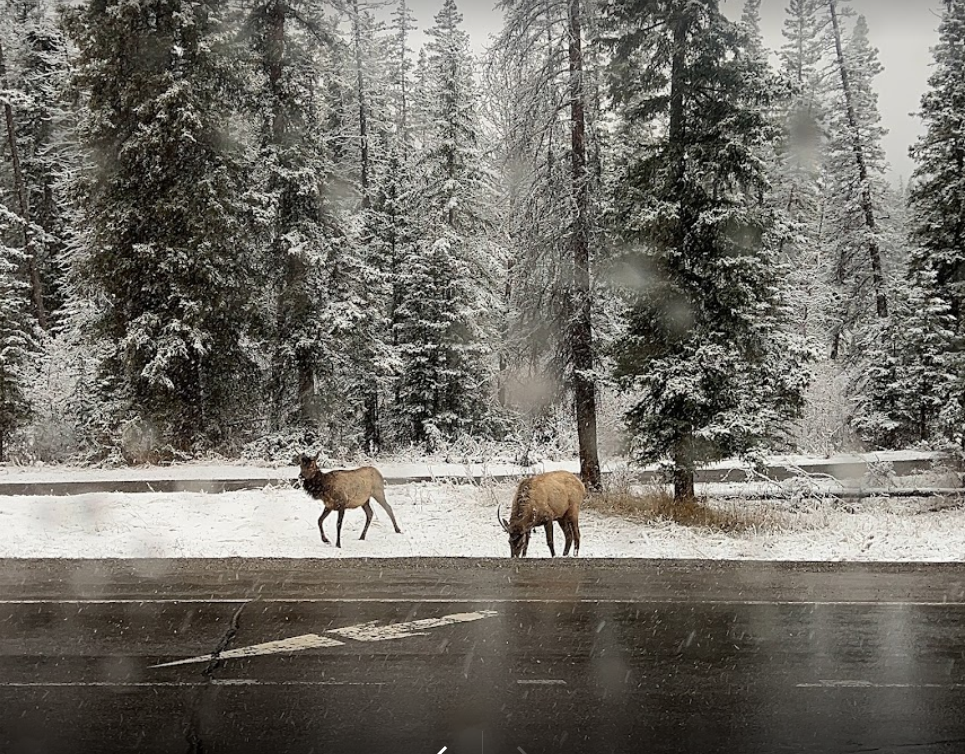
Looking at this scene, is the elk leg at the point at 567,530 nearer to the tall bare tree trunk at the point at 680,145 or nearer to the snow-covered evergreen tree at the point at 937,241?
the tall bare tree trunk at the point at 680,145

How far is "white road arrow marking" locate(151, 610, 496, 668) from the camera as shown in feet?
26.1

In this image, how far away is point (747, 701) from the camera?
671 cm

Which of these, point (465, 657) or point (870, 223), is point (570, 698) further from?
point (870, 223)

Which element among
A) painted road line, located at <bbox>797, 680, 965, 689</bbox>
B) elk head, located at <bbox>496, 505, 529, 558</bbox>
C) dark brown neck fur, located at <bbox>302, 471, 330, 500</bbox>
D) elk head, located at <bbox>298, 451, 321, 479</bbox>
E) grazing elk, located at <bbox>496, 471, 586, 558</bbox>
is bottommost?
painted road line, located at <bbox>797, 680, 965, 689</bbox>

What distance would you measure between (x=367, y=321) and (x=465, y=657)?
20.3 metres

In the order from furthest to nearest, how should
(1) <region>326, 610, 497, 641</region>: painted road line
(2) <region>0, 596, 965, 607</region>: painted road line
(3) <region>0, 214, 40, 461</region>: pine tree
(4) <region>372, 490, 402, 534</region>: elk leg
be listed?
(3) <region>0, 214, 40, 461</region>: pine tree
(4) <region>372, 490, 402, 534</region>: elk leg
(2) <region>0, 596, 965, 607</region>: painted road line
(1) <region>326, 610, 497, 641</region>: painted road line

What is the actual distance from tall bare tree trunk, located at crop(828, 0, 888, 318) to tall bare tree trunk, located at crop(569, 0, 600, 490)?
16.5 metres

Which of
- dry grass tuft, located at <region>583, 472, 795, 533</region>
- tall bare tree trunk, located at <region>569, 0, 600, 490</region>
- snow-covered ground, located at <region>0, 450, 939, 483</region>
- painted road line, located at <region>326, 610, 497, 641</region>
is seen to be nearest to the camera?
painted road line, located at <region>326, 610, 497, 641</region>

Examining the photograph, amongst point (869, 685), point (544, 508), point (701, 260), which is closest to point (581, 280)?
point (701, 260)

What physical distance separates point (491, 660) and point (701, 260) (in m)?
12.0

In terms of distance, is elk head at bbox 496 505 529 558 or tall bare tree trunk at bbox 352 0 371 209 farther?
tall bare tree trunk at bbox 352 0 371 209

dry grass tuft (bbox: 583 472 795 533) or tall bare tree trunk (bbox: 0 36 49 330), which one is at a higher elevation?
tall bare tree trunk (bbox: 0 36 49 330)

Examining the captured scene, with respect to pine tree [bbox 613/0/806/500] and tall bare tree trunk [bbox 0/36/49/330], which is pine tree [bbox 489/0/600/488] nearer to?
pine tree [bbox 613/0/806/500]

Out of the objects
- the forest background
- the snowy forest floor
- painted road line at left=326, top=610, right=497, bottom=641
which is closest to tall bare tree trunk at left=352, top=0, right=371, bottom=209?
the forest background
